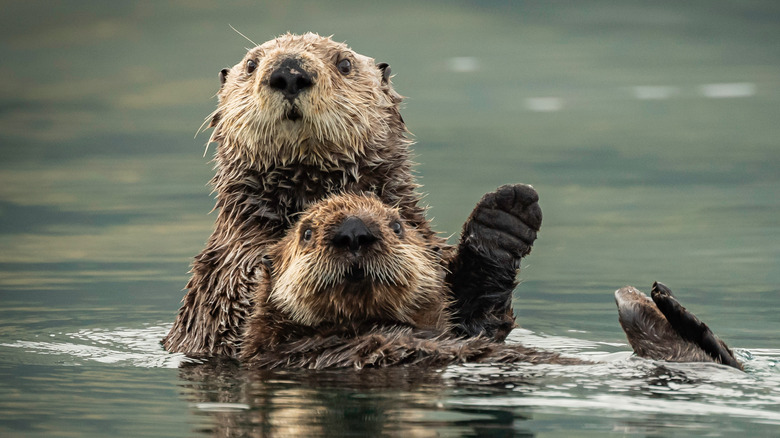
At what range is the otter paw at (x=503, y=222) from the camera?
243 inches

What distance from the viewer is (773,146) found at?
14375 mm

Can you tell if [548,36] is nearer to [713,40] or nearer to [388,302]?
[713,40]

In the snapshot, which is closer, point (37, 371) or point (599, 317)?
point (37, 371)

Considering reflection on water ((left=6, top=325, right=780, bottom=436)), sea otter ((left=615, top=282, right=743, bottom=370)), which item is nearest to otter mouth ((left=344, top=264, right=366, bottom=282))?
reflection on water ((left=6, top=325, right=780, bottom=436))

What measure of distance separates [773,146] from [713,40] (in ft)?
19.9

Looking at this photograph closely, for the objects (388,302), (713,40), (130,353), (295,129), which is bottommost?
(130,353)

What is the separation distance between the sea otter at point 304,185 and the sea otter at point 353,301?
0.98ft

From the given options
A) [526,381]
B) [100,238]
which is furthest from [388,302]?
[100,238]

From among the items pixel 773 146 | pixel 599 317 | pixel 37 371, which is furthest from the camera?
pixel 773 146

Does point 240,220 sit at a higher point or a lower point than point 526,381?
higher

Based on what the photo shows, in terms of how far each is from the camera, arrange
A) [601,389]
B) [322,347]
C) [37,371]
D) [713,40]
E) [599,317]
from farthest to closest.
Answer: [713,40] → [599,317] → [37,371] → [322,347] → [601,389]

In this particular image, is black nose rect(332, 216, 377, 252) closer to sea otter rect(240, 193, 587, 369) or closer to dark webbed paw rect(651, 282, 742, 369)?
sea otter rect(240, 193, 587, 369)

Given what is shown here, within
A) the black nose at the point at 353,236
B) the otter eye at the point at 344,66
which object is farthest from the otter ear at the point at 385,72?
the black nose at the point at 353,236

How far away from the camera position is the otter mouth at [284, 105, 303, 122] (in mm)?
5965
